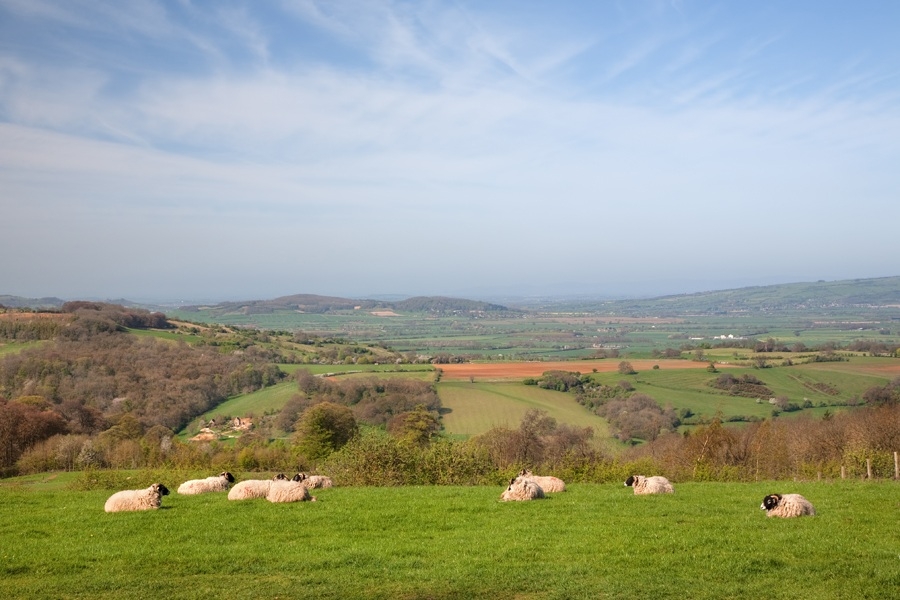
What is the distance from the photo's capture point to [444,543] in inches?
471

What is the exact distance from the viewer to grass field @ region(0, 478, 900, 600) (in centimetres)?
944

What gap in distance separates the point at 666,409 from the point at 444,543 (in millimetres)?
51893

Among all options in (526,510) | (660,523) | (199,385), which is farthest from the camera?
(199,385)

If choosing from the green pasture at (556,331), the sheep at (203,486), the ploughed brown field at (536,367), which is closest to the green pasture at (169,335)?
the ploughed brown field at (536,367)

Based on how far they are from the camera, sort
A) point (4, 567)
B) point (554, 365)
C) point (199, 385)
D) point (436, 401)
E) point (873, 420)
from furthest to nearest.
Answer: point (554, 365), point (199, 385), point (436, 401), point (873, 420), point (4, 567)

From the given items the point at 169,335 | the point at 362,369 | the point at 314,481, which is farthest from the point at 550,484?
the point at 169,335

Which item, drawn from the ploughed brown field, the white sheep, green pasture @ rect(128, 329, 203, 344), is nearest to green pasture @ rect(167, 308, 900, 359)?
the ploughed brown field

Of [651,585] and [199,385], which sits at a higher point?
[651,585]

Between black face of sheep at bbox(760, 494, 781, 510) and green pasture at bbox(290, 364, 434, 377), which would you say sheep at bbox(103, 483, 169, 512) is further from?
green pasture at bbox(290, 364, 434, 377)

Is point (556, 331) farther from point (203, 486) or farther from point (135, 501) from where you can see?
point (135, 501)

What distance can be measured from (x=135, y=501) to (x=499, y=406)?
50.3 metres

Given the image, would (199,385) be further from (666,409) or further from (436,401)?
(666,409)

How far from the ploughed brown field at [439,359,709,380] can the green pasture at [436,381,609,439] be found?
488cm

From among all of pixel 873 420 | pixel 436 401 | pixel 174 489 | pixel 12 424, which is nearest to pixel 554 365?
pixel 436 401
